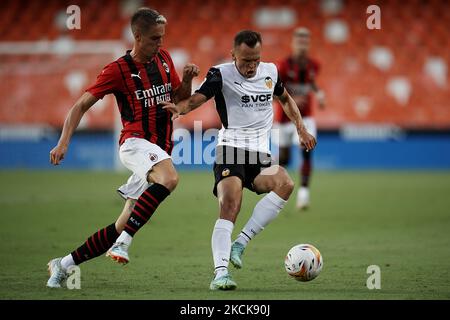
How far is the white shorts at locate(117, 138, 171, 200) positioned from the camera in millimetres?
6391

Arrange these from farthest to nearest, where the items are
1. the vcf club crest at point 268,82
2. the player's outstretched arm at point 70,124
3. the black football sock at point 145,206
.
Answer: the vcf club crest at point 268,82 → the black football sock at point 145,206 → the player's outstretched arm at point 70,124

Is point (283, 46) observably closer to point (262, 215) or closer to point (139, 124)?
point (262, 215)

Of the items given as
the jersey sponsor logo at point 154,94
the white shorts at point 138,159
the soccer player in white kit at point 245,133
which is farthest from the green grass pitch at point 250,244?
the jersey sponsor logo at point 154,94

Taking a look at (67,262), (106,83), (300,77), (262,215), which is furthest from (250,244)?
(300,77)

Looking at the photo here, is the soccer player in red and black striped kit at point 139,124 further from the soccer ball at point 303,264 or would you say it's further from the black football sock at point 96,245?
the soccer ball at point 303,264

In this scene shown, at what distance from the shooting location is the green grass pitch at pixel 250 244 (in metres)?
6.07

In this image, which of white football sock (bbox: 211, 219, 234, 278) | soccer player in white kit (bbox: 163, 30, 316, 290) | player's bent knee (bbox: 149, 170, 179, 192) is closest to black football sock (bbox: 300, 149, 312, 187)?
soccer player in white kit (bbox: 163, 30, 316, 290)

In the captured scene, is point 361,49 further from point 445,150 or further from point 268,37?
point 445,150

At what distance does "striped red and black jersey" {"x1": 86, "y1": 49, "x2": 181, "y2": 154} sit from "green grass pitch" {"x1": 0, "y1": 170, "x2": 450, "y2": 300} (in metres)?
1.16

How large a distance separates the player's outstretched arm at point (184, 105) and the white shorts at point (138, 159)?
0.32 m

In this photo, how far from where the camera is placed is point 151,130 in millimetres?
6590

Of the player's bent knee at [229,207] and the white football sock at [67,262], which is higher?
the player's bent knee at [229,207]
